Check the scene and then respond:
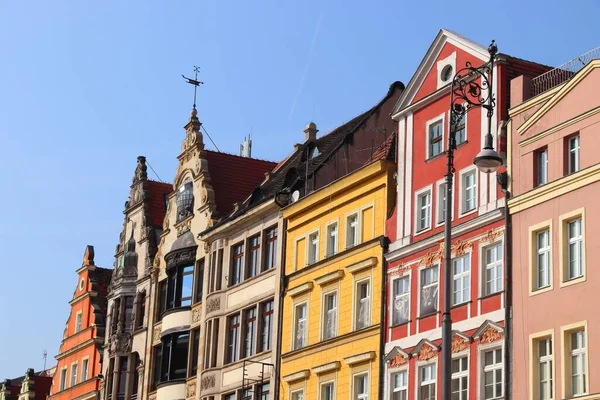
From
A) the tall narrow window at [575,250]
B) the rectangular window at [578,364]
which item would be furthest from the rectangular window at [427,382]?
the tall narrow window at [575,250]

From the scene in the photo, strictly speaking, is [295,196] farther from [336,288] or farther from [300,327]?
[336,288]

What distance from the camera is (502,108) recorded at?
42.7 metres

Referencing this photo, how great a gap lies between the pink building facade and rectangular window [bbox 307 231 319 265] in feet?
41.1

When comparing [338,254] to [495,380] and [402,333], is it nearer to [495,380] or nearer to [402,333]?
[402,333]

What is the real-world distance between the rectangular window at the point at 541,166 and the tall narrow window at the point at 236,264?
64.6 feet

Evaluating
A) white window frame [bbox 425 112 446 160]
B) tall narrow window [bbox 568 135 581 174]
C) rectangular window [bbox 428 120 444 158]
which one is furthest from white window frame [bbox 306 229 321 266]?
tall narrow window [bbox 568 135 581 174]

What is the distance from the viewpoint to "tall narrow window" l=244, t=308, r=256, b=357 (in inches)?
2179

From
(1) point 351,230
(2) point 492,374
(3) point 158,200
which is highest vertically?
(3) point 158,200

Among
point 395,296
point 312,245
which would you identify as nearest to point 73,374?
point 312,245

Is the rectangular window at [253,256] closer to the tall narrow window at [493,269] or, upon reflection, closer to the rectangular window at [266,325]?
the rectangular window at [266,325]

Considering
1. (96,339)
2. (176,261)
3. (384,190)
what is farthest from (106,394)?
(384,190)

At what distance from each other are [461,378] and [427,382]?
2.09 meters

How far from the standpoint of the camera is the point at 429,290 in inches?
1742

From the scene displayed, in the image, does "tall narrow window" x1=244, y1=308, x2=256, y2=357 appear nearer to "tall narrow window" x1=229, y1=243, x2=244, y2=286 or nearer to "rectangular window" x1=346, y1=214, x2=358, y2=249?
"tall narrow window" x1=229, y1=243, x2=244, y2=286
